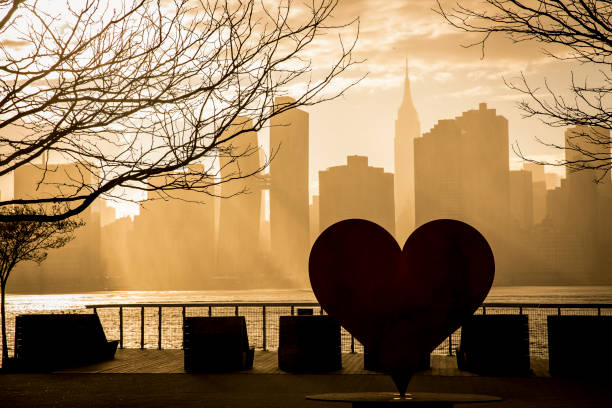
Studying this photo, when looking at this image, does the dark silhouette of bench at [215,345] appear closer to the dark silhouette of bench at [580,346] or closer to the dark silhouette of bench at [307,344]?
the dark silhouette of bench at [307,344]

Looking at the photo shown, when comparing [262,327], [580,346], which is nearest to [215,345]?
[580,346]

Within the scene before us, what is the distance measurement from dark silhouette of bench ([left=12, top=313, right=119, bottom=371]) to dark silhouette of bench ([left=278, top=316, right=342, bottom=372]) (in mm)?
3973

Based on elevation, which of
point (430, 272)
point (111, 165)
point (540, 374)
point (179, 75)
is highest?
point (179, 75)

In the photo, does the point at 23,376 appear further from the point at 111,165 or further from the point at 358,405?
the point at 358,405

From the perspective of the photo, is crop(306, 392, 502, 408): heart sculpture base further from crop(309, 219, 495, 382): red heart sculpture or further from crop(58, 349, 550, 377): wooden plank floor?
crop(58, 349, 550, 377): wooden plank floor

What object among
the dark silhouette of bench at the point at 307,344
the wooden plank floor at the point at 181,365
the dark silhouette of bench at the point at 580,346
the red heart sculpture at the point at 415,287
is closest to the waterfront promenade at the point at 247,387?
the wooden plank floor at the point at 181,365

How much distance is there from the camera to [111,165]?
9.39 metres

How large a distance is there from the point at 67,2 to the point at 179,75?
4.64 feet

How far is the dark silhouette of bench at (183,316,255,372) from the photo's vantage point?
584 inches

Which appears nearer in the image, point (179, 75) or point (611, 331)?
point (179, 75)

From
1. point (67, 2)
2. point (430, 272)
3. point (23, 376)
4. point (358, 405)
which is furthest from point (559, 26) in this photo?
point (23, 376)

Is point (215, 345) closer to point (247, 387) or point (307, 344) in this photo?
point (307, 344)

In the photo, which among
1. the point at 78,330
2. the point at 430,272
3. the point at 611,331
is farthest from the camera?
the point at 78,330

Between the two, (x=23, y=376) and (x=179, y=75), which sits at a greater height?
(x=179, y=75)
